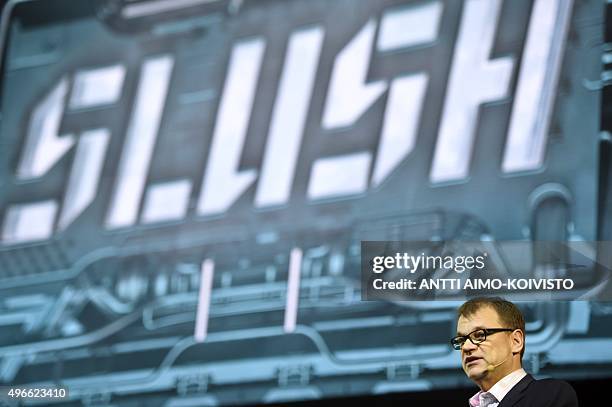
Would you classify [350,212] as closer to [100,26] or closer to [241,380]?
[241,380]

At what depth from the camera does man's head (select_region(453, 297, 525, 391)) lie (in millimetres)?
1771

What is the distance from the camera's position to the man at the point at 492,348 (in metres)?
1.77

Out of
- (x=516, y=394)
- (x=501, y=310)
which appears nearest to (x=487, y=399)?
(x=516, y=394)

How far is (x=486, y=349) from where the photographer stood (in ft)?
5.81

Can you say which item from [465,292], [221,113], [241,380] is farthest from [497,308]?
[221,113]

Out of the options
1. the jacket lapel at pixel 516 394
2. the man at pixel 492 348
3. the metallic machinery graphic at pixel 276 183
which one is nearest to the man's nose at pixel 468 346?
the man at pixel 492 348

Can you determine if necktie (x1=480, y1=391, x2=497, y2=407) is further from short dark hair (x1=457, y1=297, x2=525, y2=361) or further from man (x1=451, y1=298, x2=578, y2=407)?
short dark hair (x1=457, y1=297, x2=525, y2=361)

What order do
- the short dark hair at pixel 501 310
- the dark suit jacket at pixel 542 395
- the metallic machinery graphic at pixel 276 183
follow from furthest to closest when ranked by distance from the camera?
the metallic machinery graphic at pixel 276 183 < the short dark hair at pixel 501 310 < the dark suit jacket at pixel 542 395

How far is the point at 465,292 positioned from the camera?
310 centimetres

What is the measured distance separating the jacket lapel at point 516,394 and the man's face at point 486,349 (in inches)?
1.7

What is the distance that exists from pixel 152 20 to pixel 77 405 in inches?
58.1

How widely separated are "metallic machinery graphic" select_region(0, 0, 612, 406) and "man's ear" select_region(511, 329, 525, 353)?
4.10ft

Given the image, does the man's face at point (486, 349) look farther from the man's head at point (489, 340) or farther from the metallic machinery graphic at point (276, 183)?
the metallic machinery graphic at point (276, 183)

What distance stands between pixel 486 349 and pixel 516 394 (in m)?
0.10
